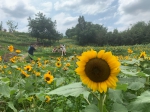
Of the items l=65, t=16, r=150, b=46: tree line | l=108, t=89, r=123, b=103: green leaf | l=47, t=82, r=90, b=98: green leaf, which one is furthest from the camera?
l=65, t=16, r=150, b=46: tree line

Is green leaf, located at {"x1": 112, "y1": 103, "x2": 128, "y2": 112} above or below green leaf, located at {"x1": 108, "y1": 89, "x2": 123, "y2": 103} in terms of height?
below

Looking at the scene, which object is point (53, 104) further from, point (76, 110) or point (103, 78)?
point (103, 78)

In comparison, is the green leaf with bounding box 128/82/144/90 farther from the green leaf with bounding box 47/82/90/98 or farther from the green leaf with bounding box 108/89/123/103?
the green leaf with bounding box 47/82/90/98

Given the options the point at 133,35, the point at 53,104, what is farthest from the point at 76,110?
the point at 133,35

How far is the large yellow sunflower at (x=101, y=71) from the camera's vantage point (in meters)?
1.14

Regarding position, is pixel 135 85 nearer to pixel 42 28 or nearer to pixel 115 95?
pixel 115 95

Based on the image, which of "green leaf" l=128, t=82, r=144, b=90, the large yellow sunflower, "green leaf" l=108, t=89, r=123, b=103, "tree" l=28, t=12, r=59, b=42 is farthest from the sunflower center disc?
"tree" l=28, t=12, r=59, b=42

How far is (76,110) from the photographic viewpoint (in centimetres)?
209

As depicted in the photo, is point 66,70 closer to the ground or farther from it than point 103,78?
closer to the ground

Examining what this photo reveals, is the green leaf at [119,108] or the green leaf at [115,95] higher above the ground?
the green leaf at [115,95]

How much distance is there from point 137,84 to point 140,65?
428 mm

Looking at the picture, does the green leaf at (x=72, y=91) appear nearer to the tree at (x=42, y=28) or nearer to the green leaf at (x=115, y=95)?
the green leaf at (x=115, y=95)

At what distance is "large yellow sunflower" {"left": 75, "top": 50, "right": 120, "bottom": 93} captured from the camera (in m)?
1.14

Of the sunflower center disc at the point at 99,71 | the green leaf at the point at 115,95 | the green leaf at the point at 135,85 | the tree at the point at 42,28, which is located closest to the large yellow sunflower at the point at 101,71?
the sunflower center disc at the point at 99,71
